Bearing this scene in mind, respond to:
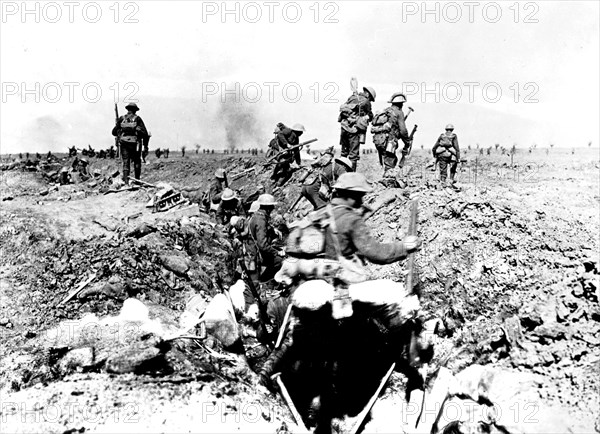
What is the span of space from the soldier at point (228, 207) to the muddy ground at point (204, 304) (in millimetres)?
418

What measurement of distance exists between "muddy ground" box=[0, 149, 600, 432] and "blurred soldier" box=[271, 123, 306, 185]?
3.06 m

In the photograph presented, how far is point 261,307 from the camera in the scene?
641 cm

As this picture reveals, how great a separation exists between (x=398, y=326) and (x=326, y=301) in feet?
2.77

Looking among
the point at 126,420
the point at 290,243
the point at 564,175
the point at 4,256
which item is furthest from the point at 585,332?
the point at 564,175

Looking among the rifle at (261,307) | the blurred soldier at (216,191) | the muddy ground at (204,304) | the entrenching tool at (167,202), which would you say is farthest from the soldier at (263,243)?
the entrenching tool at (167,202)

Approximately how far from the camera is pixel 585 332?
13.4ft

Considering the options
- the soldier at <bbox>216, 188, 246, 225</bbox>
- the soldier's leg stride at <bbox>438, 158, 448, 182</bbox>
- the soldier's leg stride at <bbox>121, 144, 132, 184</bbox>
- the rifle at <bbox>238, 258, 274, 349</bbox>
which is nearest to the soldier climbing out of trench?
the rifle at <bbox>238, 258, 274, 349</bbox>

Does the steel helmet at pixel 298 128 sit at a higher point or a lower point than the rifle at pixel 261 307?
higher

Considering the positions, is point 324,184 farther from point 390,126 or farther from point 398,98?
point 398,98

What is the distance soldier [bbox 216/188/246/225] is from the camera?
10117 mm

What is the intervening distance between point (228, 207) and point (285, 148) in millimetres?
3267

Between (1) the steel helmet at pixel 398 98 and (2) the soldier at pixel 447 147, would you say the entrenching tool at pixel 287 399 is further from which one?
(2) the soldier at pixel 447 147

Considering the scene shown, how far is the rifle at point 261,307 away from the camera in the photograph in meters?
6.12

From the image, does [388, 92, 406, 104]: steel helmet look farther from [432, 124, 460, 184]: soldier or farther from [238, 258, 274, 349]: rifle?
[238, 258, 274, 349]: rifle
